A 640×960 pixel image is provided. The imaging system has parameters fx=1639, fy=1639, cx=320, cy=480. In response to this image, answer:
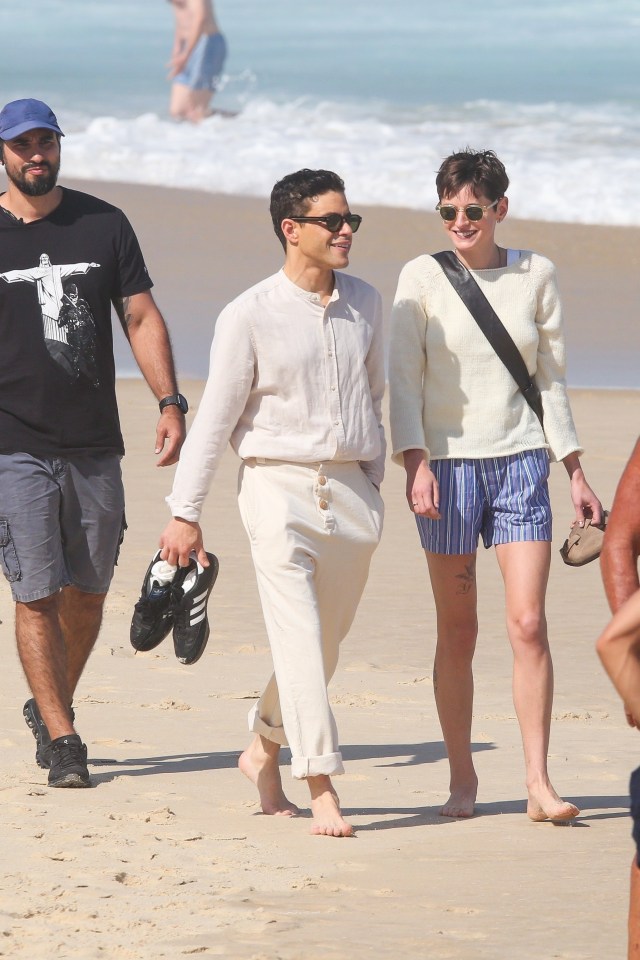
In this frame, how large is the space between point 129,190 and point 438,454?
20345 mm

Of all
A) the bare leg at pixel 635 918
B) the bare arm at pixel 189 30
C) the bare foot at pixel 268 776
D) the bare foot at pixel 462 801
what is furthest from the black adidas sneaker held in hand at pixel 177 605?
the bare arm at pixel 189 30

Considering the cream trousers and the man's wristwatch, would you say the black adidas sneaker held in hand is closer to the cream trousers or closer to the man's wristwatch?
the cream trousers

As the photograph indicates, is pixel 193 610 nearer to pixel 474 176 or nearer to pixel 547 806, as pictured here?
pixel 547 806

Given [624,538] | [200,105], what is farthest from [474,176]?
[200,105]

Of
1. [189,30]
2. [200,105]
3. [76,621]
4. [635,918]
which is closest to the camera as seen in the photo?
[635,918]

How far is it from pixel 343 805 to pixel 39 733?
42.0 inches

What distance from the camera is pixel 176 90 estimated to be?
35.3 metres

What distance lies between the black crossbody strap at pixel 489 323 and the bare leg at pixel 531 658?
1.64ft

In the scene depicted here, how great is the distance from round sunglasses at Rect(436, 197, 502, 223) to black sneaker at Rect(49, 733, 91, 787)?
2.01 metres

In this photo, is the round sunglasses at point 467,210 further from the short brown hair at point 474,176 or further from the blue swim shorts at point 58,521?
the blue swim shorts at point 58,521

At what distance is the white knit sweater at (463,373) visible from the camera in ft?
16.1

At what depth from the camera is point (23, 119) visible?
5.36 meters

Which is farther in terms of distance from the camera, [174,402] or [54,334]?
[174,402]

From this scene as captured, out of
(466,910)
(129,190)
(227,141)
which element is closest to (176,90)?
(227,141)
